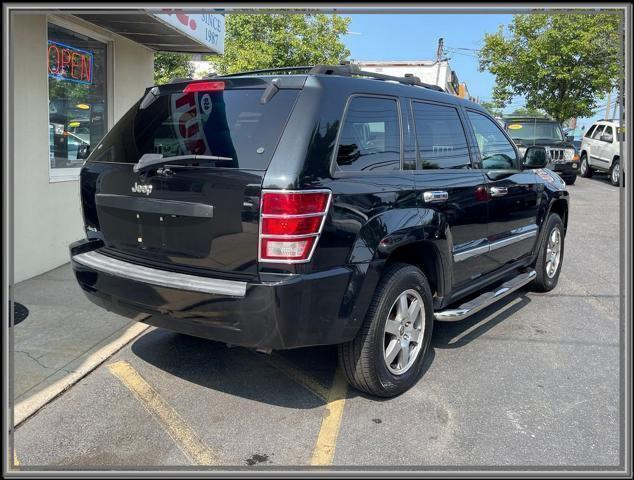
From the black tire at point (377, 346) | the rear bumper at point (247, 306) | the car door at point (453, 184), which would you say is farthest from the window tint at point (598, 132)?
the rear bumper at point (247, 306)

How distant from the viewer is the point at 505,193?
4.98m

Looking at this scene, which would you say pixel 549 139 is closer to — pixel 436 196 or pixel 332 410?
pixel 436 196

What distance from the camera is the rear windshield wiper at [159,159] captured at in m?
3.22

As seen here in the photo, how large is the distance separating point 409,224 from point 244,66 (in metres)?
13.4

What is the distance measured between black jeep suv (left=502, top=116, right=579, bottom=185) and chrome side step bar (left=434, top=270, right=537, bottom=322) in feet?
40.8

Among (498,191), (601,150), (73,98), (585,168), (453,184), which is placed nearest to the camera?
(453,184)

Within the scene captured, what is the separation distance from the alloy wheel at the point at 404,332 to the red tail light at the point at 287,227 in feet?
3.03

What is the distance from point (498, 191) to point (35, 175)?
16.0ft

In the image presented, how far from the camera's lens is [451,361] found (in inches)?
174

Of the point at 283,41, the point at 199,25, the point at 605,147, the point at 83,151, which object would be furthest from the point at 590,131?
the point at 83,151

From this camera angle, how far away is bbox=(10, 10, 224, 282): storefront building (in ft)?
19.9

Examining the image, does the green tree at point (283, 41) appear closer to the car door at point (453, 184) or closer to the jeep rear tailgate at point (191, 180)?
the car door at point (453, 184)

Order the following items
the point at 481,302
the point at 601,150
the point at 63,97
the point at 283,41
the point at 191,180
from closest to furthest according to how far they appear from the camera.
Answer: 1. the point at 191,180
2. the point at 481,302
3. the point at 63,97
4. the point at 283,41
5. the point at 601,150

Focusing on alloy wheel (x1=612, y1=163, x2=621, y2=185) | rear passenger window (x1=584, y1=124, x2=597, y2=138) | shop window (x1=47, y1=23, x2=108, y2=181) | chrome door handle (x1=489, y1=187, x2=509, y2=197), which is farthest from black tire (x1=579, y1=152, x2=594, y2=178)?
shop window (x1=47, y1=23, x2=108, y2=181)
